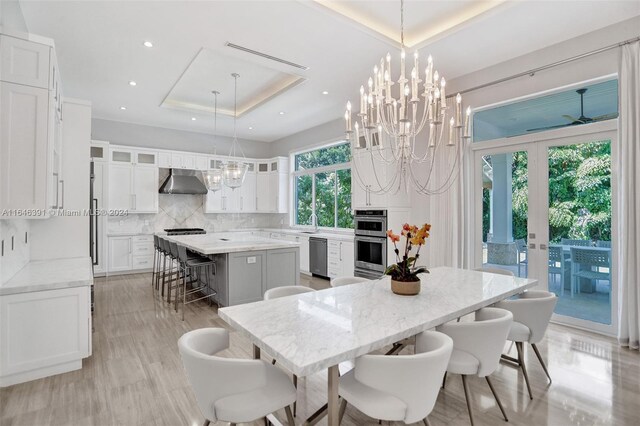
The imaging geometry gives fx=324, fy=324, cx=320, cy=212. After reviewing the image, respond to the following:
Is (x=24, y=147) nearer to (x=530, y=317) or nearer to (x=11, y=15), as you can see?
(x=11, y=15)

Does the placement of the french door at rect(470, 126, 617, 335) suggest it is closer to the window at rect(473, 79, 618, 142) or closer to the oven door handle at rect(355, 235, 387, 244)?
the window at rect(473, 79, 618, 142)

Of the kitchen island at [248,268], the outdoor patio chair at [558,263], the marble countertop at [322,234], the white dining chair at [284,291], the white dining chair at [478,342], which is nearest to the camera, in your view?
the white dining chair at [478,342]

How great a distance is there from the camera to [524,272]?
13.1 feet

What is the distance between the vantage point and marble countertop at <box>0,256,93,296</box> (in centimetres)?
247

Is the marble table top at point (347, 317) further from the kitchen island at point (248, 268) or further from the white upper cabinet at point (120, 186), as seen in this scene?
the white upper cabinet at point (120, 186)

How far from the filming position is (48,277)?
8.98ft

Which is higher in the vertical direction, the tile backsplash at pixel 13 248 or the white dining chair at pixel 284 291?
the tile backsplash at pixel 13 248

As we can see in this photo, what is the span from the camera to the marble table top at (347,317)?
139cm

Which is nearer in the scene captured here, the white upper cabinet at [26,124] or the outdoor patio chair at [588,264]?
the white upper cabinet at [26,124]

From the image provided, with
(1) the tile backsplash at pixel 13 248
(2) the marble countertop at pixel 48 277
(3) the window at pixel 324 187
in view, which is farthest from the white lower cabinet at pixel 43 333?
(3) the window at pixel 324 187

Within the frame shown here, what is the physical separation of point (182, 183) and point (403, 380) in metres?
6.60

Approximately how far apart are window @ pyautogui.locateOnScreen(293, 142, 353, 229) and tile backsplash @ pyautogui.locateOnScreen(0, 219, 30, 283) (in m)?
4.91

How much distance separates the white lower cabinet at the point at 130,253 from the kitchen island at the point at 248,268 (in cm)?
238

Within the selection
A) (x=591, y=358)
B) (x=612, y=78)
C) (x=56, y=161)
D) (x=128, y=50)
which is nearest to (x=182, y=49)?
(x=128, y=50)
